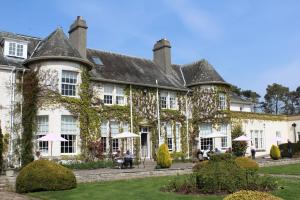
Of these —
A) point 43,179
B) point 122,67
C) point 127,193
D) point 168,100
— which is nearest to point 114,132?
point 122,67

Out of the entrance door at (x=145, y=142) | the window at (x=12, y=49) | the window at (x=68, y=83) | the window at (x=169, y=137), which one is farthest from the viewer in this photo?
the window at (x=169, y=137)

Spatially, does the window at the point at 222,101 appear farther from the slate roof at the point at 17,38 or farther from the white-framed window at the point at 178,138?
the slate roof at the point at 17,38

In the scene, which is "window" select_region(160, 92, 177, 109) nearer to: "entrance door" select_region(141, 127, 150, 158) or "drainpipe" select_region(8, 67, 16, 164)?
"entrance door" select_region(141, 127, 150, 158)

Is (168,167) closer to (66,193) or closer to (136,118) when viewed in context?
(136,118)

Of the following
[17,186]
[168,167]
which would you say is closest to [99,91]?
[168,167]

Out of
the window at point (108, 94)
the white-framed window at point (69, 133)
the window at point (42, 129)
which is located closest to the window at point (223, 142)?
the window at point (108, 94)

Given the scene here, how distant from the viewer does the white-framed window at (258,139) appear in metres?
40.6

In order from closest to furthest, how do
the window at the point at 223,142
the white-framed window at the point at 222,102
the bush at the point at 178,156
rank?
the bush at the point at 178,156 → the window at the point at 223,142 → the white-framed window at the point at 222,102

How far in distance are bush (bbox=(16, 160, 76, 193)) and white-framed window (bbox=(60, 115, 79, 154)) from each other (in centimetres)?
930

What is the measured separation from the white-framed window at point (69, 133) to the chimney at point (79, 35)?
5.40 m

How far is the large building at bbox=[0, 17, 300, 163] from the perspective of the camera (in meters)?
25.8

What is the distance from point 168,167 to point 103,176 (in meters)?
5.71

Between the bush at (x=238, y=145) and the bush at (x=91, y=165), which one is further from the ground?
the bush at (x=238, y=145)

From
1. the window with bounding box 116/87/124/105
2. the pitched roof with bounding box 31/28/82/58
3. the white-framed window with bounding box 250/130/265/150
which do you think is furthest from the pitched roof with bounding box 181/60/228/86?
the pitched roof with bounding box 31/28/82/58
